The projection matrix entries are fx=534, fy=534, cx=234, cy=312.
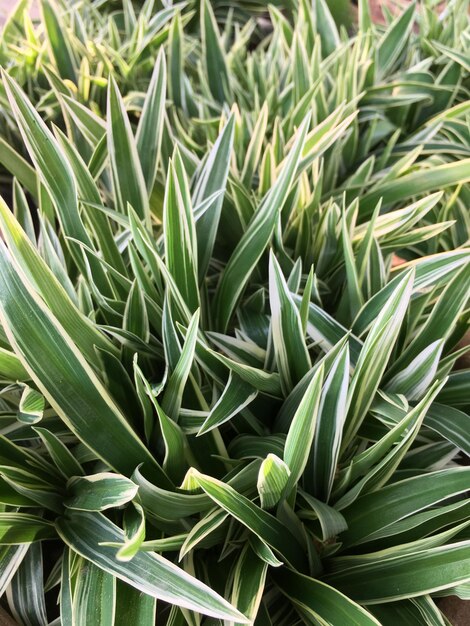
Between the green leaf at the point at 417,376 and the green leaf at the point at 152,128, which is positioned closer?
Result: the green leaf at the point at 417,376

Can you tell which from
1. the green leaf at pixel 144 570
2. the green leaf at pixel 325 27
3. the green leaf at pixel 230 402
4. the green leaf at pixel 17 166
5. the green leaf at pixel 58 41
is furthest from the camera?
the green leaf at pixel 325 27

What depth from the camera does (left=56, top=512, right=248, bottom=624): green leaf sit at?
1.13ft

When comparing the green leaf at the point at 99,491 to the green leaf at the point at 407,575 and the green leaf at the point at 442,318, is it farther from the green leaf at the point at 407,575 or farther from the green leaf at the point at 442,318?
the green leaf at the point at 442,318

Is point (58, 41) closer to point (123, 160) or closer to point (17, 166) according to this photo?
point (17, 166)

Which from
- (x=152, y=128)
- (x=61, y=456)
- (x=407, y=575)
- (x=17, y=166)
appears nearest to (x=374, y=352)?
(x=407, y=575)

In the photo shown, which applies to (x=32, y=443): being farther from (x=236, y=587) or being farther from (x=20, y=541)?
(x=236, y=587)

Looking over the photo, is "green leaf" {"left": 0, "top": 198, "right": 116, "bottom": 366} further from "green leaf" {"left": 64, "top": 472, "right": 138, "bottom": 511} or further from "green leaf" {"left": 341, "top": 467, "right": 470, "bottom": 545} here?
"green leaf" {"left": 341, "top": 467, "right": 470, "bottom": 545}

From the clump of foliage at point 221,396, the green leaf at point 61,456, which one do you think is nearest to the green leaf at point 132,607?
the clump of foliage at point 221,396

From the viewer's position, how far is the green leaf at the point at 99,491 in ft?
1.25

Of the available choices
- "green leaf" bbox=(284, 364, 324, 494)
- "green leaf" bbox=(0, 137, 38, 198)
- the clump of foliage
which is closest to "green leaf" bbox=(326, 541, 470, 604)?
the clump of foliage

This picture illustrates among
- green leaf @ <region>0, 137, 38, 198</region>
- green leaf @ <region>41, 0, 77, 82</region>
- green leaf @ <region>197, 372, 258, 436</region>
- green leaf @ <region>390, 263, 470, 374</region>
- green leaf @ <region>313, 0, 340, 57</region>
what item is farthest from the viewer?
green leaf @ <region>313, 0, 340, 57</region>

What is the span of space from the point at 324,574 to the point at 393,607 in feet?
0.20

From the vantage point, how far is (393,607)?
0.45 m

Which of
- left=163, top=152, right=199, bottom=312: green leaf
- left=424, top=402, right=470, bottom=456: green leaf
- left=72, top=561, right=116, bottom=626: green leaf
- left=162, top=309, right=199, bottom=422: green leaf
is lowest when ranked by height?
left=424, top=402, right=470, bottom=456: green leaf
